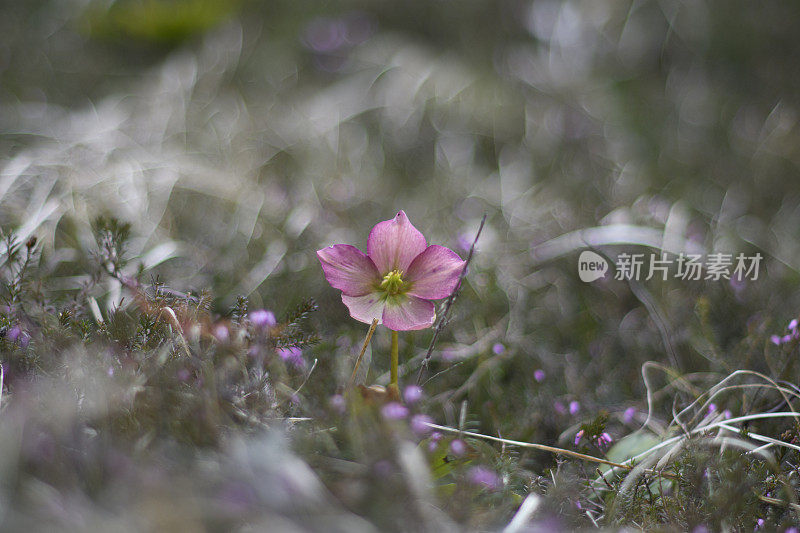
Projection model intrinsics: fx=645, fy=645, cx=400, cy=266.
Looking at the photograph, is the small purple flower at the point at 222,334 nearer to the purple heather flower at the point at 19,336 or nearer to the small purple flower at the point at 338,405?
the small purple flower at the point at 338,405

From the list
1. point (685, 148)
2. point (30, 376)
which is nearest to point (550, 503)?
point (30, 376)

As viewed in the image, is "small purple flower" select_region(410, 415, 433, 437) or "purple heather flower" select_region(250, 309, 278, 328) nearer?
"small purple flower" select_region(410, 415, 433, 437)

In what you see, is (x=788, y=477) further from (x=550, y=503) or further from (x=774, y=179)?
(x=774, y=179)

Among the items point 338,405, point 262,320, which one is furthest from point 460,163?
point 338,405

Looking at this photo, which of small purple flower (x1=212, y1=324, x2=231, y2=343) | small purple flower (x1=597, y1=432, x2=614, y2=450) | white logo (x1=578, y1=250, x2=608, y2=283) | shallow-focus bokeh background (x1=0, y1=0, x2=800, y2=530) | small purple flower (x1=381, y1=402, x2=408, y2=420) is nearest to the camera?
small purple flower (x1=381, y1=402, x2=408, y2=420)

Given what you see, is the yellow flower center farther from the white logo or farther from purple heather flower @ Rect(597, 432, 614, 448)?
the white logo

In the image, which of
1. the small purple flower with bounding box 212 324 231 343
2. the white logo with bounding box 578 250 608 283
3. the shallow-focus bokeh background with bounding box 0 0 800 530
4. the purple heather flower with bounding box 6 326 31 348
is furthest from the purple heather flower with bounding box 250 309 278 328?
the white logo with bounding box 578 250 608 283

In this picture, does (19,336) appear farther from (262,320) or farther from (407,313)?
(407,313)
